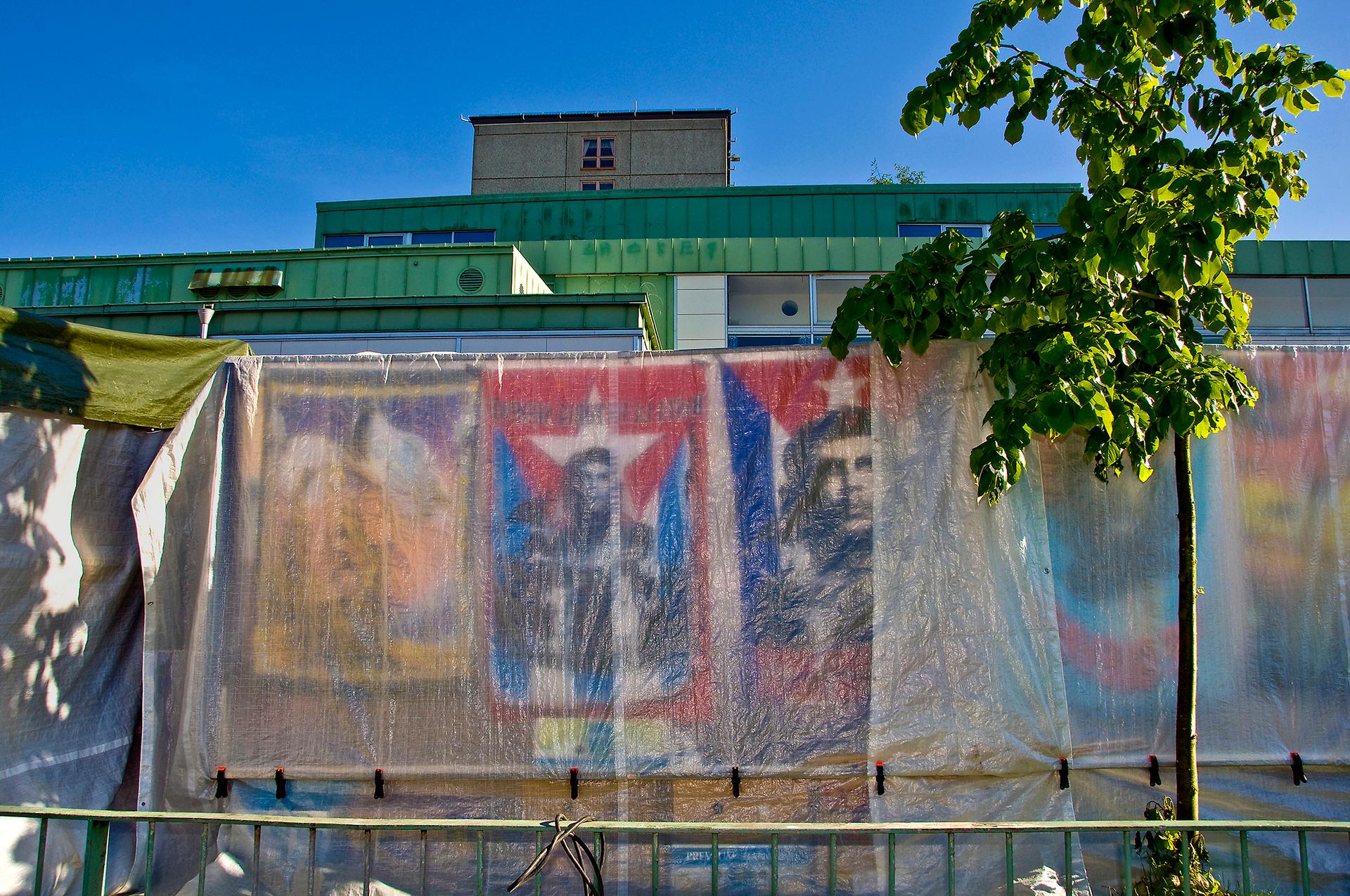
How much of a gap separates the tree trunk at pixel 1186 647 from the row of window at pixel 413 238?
15467 millimetres

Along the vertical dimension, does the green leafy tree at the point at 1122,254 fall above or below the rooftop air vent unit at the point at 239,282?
below

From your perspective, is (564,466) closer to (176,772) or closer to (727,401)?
(727,401)

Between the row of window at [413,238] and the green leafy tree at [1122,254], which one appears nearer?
the green leafy tree at [1122,254]

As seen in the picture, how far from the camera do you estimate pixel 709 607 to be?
425cm

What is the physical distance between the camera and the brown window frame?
28.1 meters

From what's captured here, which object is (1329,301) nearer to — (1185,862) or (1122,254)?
(1122,254)

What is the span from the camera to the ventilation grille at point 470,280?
1014 cm

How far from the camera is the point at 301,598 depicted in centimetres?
432

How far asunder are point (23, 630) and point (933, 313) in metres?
4.33

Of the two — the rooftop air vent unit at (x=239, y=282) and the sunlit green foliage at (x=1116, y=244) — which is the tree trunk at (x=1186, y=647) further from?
the rooftop air vent unit at (x=239, y=282)

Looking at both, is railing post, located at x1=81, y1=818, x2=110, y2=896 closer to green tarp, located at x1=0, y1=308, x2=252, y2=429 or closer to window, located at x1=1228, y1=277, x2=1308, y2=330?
green tarp, located at x1=0, y1=308, x2=252, y2=429

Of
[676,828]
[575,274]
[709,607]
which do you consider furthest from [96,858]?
[575,274]

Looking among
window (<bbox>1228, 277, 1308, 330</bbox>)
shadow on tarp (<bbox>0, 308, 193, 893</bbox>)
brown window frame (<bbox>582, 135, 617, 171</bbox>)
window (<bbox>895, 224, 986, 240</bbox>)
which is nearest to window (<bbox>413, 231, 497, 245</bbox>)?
window (<bbox>895, 224, 986, 240</bbox>)

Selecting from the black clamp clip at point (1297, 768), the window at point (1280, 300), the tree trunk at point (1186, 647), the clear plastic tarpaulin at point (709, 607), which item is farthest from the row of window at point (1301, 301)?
the tree trunk at point (1186, 647)
